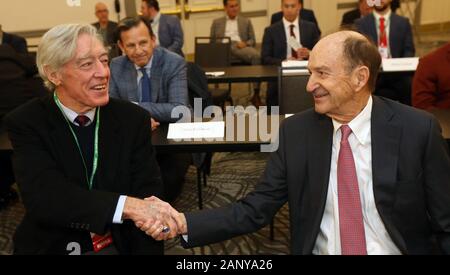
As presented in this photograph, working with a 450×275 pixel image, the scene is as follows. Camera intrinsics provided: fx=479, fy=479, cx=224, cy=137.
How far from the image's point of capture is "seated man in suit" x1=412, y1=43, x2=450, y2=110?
10.9 feet

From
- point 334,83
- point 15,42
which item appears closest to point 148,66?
point 334,83

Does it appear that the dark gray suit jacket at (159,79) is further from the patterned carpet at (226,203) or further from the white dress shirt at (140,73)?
the patterned carpet at (226,203)

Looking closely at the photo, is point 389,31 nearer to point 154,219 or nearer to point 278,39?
point 278,39

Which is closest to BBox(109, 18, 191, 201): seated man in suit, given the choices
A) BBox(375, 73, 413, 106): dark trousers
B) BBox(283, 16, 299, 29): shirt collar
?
BBox(375, 73, 413, 106): dark trousers

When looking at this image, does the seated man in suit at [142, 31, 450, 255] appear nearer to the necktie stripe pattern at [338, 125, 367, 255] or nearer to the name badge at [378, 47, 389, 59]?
the necktie stripe pattern at [338, 125, 367, 255]

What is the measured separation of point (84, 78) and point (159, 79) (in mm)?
1476

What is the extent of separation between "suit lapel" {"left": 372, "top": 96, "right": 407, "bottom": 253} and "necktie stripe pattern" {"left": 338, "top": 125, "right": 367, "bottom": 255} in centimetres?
7

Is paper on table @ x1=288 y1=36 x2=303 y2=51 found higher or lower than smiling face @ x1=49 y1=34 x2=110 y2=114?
lower

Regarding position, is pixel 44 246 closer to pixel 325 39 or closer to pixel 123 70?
pixel 325 39

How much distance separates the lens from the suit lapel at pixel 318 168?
69.8 inches

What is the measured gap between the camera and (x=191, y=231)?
1847mm

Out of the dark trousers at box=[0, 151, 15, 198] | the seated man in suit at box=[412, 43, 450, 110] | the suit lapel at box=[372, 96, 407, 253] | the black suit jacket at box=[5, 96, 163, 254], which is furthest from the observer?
the dark trousers at box=[0, 151, 15, 198]
